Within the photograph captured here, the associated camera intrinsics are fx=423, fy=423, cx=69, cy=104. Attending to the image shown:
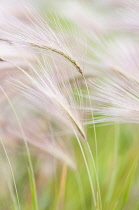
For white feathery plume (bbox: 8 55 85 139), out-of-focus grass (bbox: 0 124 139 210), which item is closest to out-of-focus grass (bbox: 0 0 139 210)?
out-of-focus grass (bbox: 0 124 139 210)

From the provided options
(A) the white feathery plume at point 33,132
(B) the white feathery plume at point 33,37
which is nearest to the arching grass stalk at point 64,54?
(B) the white feathery plume at point 33,37

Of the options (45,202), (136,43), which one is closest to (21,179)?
(45,202)

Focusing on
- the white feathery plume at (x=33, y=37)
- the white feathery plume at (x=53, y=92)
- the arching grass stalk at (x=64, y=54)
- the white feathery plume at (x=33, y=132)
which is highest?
the white feathery plume at (x=33, y=37)

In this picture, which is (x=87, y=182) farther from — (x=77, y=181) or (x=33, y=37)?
(x=33, y=37)

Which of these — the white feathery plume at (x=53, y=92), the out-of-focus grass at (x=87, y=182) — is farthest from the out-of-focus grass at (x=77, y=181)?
the white feathery plume at (x=53, y=92)

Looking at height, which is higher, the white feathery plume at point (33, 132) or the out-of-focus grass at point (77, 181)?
the white feathery plume at point (33, 132)

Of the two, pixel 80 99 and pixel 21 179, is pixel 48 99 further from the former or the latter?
pixel 21 179

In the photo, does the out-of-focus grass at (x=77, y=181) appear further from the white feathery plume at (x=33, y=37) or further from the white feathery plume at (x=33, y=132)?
the white feathery plume at (x=33, y=37)

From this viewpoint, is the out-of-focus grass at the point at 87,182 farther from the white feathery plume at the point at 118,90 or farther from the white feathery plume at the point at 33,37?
the white feathery plume at the point at 33,37

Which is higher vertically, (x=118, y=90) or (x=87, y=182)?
(x=118, y=90)

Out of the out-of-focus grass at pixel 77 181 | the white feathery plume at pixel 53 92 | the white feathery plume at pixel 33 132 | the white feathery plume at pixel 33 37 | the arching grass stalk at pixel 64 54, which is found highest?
the white feathery plume at pixel 33 37

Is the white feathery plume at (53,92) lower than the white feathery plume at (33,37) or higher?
lower

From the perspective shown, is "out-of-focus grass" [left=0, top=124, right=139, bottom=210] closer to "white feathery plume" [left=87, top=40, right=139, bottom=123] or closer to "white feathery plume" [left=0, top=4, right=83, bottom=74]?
"white feathery plume" [left=87, top=40, right=139, bottom=123]

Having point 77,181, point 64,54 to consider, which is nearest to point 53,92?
point 64,54
